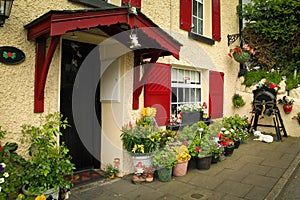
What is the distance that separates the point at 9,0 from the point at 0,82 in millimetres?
934

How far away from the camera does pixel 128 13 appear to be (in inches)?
110

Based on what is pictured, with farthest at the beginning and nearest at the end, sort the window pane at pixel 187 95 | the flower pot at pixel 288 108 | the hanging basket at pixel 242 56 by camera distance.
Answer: the hanging basket at pixel 242 56
the flower pot at pixel 288 108
the window pane at pixel 187 95

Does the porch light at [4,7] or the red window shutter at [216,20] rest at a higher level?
the red window shutter at [216,20]

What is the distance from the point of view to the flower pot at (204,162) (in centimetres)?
434

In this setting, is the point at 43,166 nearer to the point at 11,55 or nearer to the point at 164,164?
the point at 11,55

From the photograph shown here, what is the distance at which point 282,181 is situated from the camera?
3818 millimetres

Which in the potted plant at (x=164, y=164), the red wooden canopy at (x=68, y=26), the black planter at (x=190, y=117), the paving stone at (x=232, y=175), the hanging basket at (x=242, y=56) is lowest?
the paving stone at (x=232, y=175)

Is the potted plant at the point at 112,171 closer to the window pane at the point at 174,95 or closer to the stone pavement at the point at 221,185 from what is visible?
the stone pavement at the point at 221,185

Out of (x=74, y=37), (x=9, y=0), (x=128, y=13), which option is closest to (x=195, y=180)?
(x=128, y=13)

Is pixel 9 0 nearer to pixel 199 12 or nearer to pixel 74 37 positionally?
pixel 74 37

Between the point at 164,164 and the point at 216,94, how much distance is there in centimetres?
359

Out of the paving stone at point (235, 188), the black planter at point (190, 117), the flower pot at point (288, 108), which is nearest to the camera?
the paving stone at point (235, 188)

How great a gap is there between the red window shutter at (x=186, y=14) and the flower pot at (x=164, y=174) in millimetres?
3249

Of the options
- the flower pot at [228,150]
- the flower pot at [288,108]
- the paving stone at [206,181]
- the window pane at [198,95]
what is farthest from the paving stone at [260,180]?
the flower pot at [288,108]
